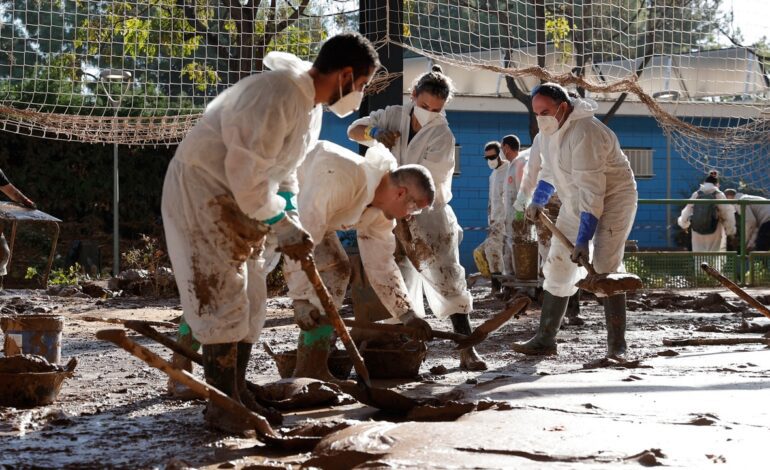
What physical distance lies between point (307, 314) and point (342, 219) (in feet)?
1.69

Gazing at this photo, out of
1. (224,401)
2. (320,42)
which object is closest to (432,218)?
(224,401)

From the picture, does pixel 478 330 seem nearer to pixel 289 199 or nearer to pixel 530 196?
pixel 289 199

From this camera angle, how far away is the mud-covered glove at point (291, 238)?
167 inches

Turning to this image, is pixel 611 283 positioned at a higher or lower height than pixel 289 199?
lower

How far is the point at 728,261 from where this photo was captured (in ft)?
50.8

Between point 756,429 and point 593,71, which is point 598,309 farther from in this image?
point 756,429

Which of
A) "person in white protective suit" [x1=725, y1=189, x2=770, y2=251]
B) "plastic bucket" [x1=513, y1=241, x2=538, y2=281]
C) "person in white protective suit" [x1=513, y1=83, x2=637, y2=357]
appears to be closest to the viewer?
"person in white protective suit" [x1=513, y1=83, x2=637, y2=357]

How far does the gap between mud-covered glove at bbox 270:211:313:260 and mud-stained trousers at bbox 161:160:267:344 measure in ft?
0.52

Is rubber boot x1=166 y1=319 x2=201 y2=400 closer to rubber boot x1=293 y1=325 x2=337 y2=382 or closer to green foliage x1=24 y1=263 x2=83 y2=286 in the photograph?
rubber boot x1=293 y1=325 x2=337 y2=382

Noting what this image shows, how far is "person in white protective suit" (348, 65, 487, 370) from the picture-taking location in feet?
21.8

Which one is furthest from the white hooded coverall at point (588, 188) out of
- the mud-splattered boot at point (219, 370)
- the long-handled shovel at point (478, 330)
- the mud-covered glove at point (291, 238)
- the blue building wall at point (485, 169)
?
the blue building wall at point (485, 169)

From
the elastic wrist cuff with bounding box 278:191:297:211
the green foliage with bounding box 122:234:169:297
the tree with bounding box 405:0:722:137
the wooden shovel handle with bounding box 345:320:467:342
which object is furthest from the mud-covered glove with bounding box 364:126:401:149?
the green foliage with bounding box 122:234:169:297

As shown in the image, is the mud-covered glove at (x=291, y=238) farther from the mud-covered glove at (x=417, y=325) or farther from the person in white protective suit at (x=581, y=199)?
the person in white protective suit at (x=581, y=199)

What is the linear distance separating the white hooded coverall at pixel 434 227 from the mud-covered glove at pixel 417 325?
2.03 ft
